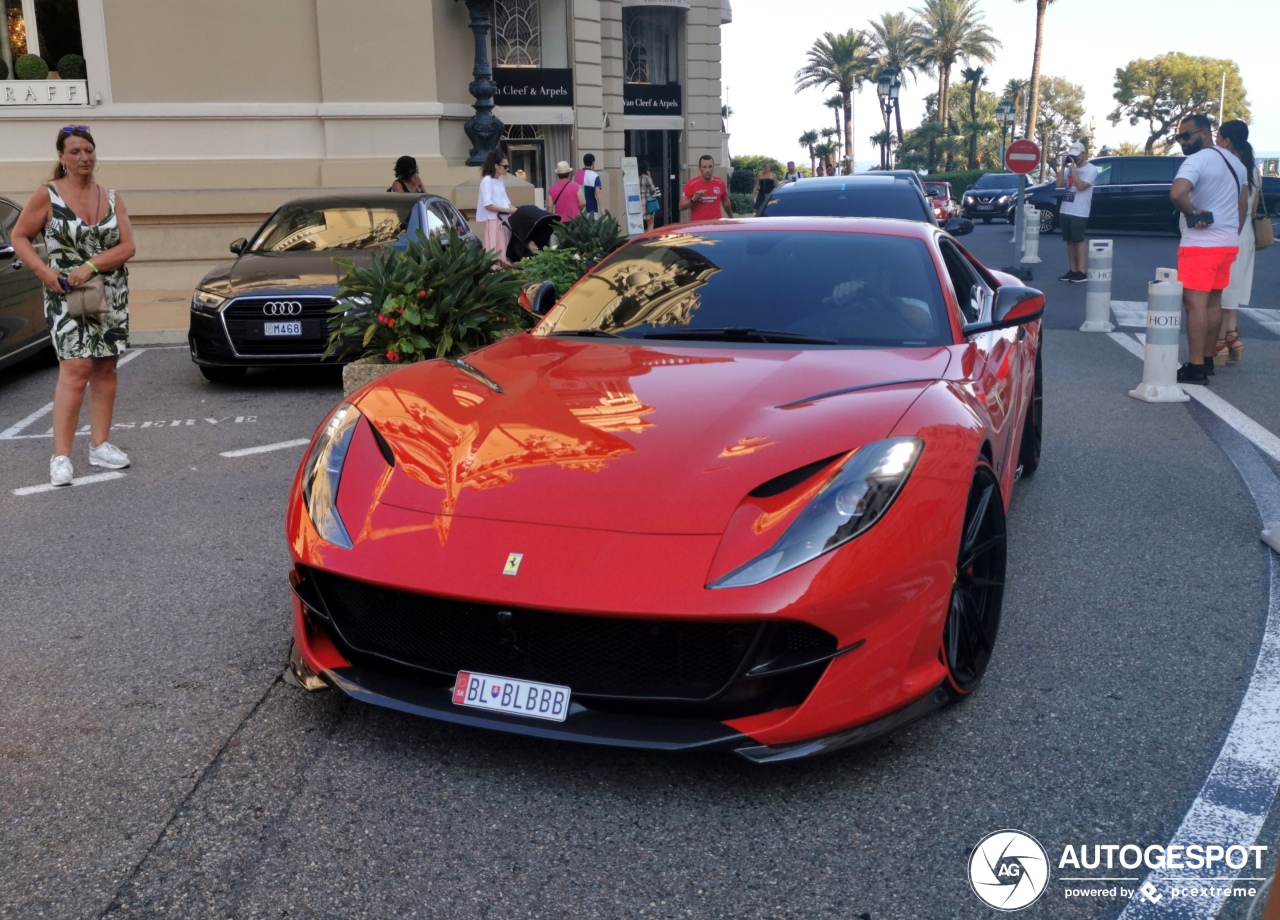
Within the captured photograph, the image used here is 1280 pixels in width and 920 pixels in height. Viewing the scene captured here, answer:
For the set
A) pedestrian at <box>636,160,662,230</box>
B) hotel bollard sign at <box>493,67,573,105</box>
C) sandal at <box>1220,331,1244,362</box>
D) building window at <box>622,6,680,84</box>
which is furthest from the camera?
building window at <box>622,6,680,84</box>

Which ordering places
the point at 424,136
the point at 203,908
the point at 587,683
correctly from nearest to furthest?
the point at 203,908 < the point at 587,683 < the point at 424,136

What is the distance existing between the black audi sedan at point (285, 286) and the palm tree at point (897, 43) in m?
77.6

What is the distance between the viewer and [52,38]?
18.8 meters

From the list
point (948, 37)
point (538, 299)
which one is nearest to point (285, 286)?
point (538, 299)

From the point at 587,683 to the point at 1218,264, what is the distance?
25.8ft

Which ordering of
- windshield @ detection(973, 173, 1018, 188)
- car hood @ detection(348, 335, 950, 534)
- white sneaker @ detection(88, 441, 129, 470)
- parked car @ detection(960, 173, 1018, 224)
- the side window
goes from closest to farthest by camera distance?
car hood @ detection(348, 335, 950, 534)
the side window
white sneaker @ detection(88, 441, 129, 470)
parked car @ detection(960, 173, 1018, 224)
windshield @ detection(973, 173, 1018, 188)

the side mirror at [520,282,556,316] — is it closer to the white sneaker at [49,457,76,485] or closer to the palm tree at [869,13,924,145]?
the white sneaker at [49,457,76,485]

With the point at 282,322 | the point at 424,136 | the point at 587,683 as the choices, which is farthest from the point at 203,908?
the point at 424,136

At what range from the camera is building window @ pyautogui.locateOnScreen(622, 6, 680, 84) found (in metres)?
34.6

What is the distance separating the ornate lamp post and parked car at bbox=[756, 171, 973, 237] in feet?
28.7

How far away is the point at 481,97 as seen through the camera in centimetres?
2048

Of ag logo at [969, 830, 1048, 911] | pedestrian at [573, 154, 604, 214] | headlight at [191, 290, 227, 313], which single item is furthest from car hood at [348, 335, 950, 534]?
pedestrian at [573, 154, 604, 214]

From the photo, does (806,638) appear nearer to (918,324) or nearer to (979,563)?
(979,563)

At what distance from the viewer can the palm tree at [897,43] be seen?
274 feet
